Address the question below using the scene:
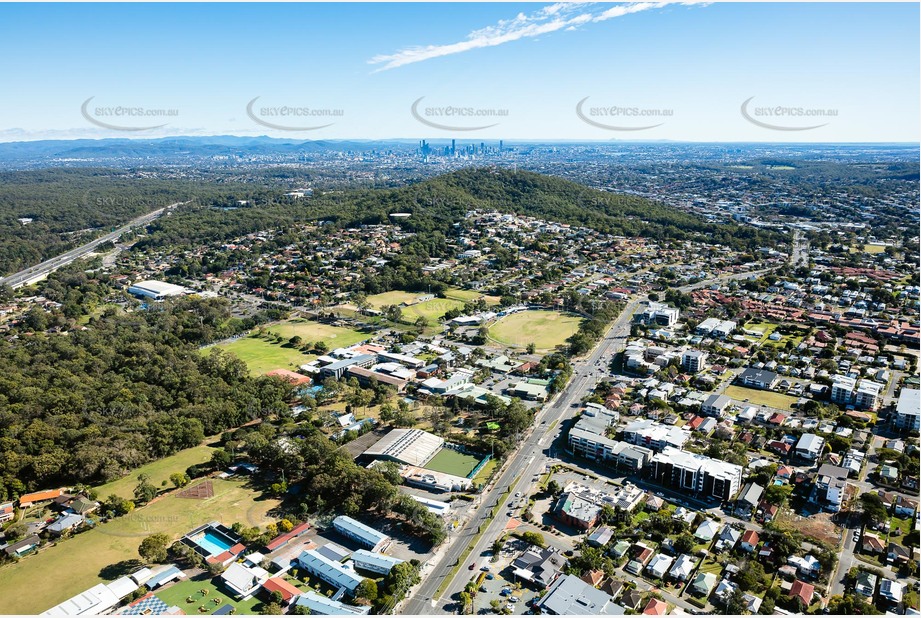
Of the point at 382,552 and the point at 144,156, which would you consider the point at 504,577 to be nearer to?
the point at 382,552

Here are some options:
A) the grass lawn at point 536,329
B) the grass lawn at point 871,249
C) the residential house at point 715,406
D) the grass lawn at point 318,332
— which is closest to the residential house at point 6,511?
Answer: the grass lawn at point 318,332

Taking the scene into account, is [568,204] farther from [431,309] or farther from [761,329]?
[761,329]

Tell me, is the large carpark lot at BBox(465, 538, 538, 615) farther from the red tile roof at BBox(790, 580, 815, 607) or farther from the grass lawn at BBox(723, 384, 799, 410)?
the grass lawn at BBox(723, 384, 799, 410)

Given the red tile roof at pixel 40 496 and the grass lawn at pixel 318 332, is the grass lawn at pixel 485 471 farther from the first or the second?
the grass lawn at pixel 318 332

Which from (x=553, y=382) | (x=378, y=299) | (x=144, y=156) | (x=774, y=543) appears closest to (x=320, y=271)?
(x=378, y=299)

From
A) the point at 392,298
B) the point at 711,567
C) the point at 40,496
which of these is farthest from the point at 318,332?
the point at 711,567

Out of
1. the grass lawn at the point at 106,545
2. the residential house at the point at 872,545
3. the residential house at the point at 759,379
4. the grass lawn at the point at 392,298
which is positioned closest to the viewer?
the grass lawn at the point at 106,545

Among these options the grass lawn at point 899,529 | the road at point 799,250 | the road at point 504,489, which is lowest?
the grass lawn at point 899,529
